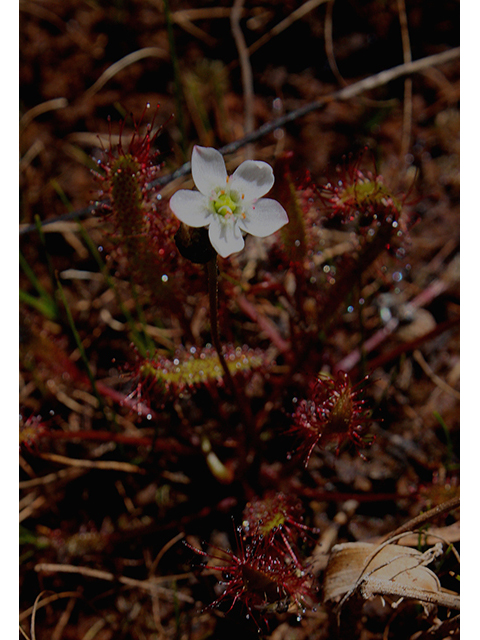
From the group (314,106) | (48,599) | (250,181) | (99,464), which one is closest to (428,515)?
(250,181)

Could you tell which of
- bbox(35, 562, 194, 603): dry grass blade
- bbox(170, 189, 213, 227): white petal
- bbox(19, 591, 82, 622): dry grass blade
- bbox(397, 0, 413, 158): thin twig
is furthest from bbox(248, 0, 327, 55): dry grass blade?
bbox(19, 591, 82, 622): dry grass blade

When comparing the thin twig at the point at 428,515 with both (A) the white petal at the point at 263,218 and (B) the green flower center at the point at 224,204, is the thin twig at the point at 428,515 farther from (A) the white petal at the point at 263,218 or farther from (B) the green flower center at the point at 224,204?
(B) the green flower center at the point at 224,204

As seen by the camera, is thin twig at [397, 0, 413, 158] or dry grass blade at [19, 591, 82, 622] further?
thin twig at [397, 0, 413, 158]

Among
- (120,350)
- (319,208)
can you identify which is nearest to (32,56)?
(120,350)

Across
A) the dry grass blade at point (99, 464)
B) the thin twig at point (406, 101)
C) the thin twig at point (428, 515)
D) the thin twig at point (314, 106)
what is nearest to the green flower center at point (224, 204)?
the thin twig at point (314, 106)

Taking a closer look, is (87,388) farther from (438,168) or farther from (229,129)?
(438,168)

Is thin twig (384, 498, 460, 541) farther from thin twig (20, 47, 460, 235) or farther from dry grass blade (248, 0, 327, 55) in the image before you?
dry grass blade (248, 0, 327, 55)

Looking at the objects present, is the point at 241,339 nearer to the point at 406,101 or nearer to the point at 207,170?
the point at 207,170
